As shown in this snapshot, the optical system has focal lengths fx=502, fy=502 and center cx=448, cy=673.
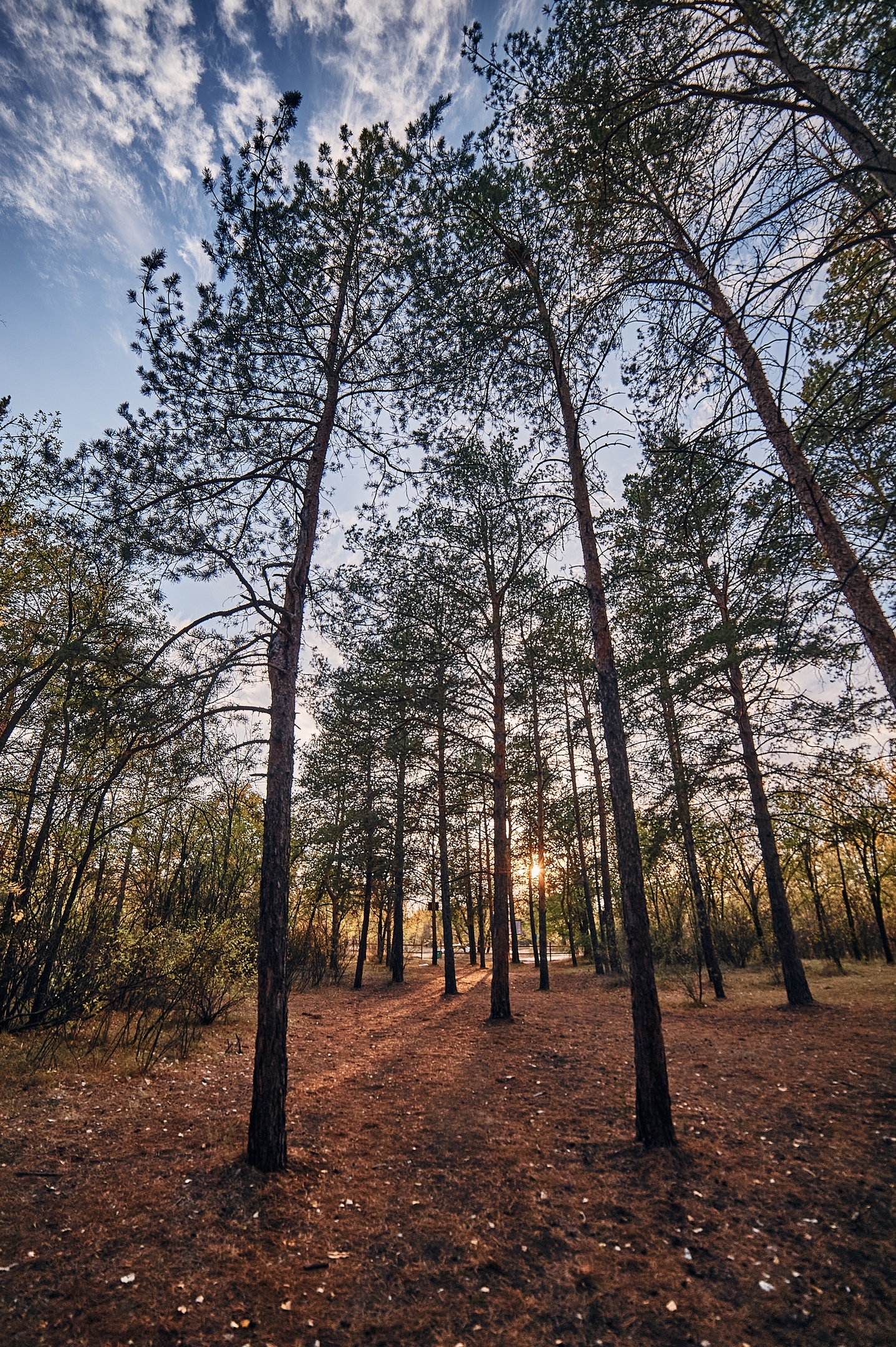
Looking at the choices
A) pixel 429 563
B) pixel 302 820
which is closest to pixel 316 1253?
pixel 429 563

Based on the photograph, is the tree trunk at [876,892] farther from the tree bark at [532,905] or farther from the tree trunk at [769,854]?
the tree bark at [532,905]

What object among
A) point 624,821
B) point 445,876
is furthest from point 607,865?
point 624,821

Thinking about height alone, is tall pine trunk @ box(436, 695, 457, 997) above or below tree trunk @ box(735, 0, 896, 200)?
below

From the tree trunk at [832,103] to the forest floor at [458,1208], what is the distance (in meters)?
7.48

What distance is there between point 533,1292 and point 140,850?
35.6 feet

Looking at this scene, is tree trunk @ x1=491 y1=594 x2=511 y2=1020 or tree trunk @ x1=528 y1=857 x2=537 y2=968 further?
tree trunk @ x1=528 y1=857 x2=537 y2=968

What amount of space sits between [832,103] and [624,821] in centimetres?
645

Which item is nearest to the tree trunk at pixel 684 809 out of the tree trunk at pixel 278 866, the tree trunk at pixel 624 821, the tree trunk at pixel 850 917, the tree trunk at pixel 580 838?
the tree trunk at pixel 580 838

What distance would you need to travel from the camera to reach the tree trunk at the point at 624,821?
499 centimetres

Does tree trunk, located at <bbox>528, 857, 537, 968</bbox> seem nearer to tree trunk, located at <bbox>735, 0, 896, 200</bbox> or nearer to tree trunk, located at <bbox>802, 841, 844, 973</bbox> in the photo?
tree trunk, located at <bbox>802, 841, 844, 973</bbox>

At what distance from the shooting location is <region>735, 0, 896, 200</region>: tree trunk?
370 centimetres

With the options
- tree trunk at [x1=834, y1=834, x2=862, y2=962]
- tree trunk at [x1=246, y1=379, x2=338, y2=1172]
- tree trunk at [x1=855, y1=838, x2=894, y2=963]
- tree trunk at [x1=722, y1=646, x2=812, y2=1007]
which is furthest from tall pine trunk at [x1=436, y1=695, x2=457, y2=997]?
tree trunk at [x1=834, y1=834, x2=862, y2=962]

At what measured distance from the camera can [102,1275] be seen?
125 inches

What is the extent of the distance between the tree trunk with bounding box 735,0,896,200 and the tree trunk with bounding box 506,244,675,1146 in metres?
2.63
